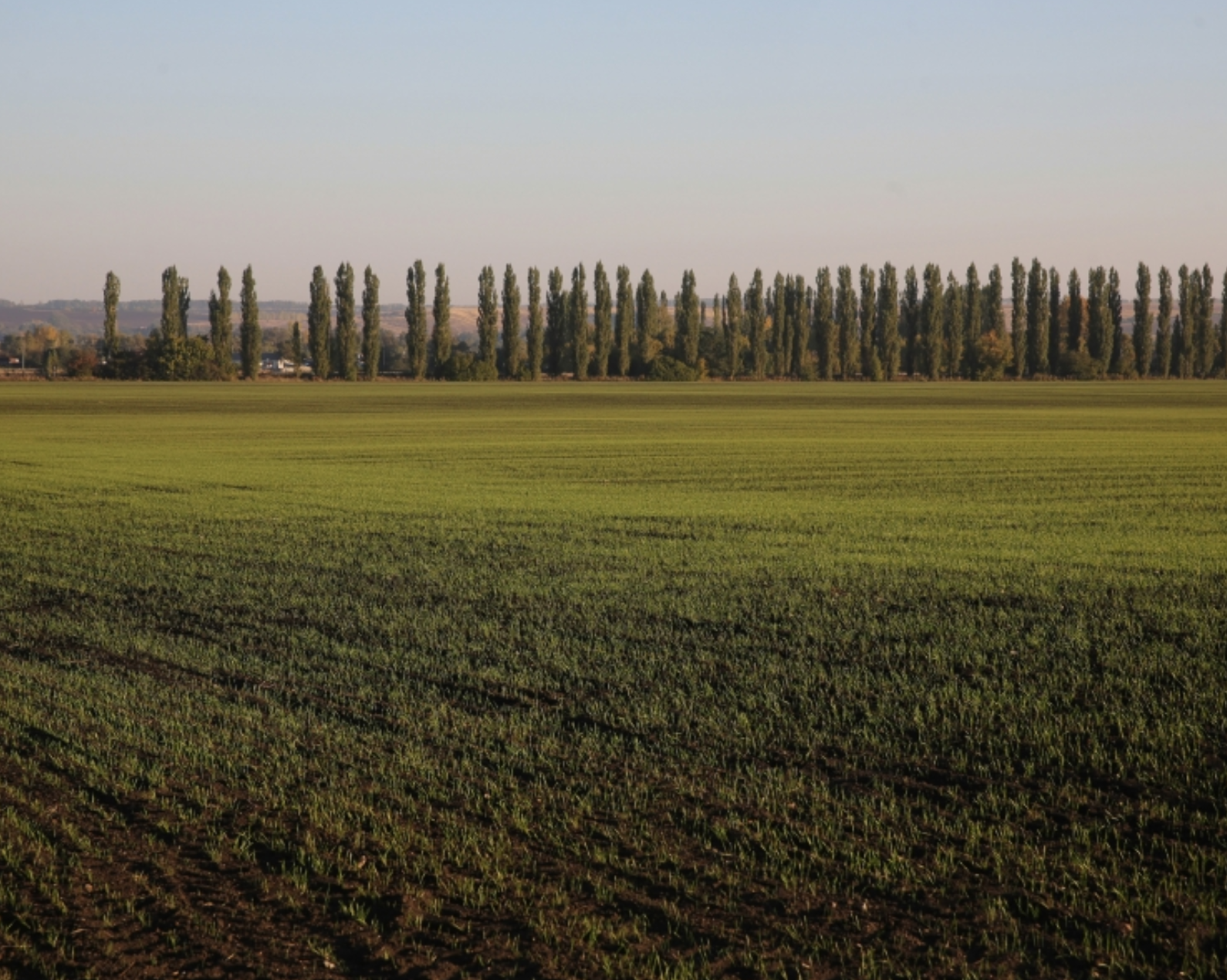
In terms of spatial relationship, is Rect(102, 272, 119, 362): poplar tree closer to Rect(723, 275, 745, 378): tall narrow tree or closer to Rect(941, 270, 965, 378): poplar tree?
Rect(723, 275, 745, 378): tall narrow tree

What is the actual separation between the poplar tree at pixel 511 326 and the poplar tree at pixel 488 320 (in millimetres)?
990

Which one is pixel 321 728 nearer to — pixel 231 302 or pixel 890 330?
pixel 231 302

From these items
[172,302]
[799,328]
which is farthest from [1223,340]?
[172,302]

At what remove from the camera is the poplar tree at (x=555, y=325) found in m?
129

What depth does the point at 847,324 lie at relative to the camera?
5290 inches

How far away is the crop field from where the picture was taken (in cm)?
571

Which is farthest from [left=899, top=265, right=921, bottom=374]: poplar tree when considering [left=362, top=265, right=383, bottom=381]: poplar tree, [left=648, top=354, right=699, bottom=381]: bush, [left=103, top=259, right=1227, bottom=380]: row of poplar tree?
[left=362, top=265, right=383, bottom=381]: poplar tree

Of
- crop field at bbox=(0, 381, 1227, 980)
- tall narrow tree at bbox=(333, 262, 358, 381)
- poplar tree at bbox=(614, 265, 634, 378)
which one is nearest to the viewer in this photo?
crop field at bbox=(0, 381, 1227, 980)

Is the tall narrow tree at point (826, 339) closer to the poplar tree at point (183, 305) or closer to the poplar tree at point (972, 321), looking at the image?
the poplar tree at point (972, 321)

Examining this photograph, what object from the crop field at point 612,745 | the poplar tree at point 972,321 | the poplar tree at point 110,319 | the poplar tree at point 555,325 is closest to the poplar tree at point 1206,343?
the poplar tree at point 972,321

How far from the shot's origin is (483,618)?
12773 mm

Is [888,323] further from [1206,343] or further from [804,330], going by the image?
[1206,343]

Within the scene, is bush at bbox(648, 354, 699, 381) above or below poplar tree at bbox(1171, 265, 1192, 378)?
below

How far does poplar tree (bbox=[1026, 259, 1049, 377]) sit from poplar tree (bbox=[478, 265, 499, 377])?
53693mm
